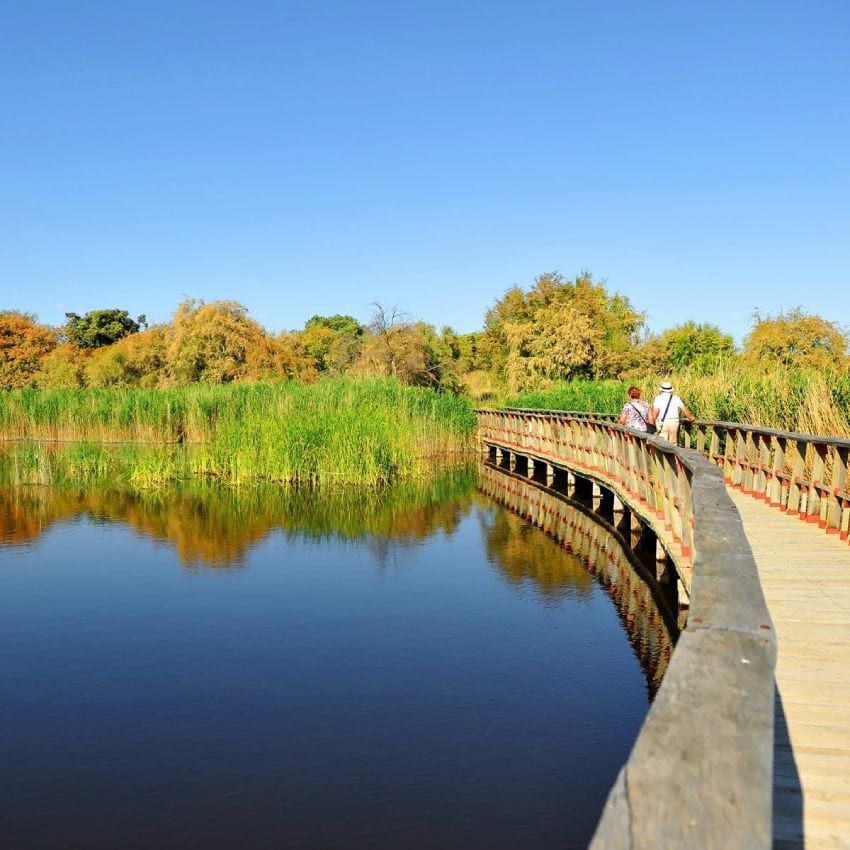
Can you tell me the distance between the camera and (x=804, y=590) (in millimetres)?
7195

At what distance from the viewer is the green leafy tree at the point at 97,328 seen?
246 ft

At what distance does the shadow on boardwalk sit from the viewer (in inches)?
127

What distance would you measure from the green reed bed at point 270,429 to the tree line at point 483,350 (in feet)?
27.9

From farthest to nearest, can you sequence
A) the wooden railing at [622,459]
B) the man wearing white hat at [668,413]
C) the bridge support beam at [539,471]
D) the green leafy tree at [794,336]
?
1. the green leafy tree at [794,336]
2. the bridge support beam at [539,471]
3. the man wearing white hat at [668,413]
4. the wooden railing at [622,459]

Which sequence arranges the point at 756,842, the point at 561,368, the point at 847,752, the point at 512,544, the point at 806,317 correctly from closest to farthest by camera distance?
the point at 756,842 < the point at 847,752 < the point at 512,544 < the point at 806,317 < the point at 561,368

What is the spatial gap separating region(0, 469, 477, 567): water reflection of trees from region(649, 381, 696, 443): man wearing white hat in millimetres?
4236

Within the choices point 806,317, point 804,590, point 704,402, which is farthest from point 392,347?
point 804,590

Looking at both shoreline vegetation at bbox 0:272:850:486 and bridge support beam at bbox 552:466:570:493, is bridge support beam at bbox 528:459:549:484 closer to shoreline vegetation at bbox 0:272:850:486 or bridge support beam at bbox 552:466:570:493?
bridge support beam at bbox 552:466:570:493

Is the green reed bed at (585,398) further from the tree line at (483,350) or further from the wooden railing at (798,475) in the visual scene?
the wooden railing at (798,475)

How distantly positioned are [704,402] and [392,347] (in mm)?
21287

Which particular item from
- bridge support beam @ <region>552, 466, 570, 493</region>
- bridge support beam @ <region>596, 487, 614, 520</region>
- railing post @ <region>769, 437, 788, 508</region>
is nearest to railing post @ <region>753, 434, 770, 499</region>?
railing post @ <region>769, 437, 788, 508</region>

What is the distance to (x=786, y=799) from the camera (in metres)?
3.55

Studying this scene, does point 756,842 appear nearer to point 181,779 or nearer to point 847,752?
point 847,752

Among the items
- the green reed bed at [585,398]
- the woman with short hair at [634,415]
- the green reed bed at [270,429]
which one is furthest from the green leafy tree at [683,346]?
the woman with short hair at [634,415]
